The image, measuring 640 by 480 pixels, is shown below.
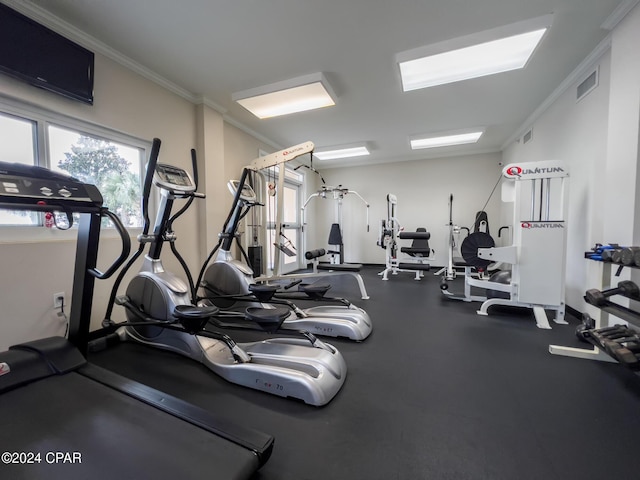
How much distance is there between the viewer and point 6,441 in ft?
3.33

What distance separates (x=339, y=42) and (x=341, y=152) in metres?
3.56

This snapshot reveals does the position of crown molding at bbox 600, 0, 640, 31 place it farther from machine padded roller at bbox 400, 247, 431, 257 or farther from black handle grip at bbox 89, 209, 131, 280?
black handle grip at bbox 89, 209, 131, 280

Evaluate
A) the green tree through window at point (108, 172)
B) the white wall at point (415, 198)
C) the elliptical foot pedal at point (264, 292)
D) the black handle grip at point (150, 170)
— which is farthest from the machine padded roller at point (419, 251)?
the green tree through window at point (108, 172)

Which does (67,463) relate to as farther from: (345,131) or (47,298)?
(345,131)

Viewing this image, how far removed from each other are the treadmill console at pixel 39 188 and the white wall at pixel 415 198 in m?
5.67

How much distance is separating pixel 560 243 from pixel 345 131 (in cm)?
359

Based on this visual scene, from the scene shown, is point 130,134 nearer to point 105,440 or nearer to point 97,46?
point 97,46

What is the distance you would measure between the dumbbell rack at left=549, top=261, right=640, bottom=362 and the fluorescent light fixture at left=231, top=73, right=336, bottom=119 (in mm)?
3289

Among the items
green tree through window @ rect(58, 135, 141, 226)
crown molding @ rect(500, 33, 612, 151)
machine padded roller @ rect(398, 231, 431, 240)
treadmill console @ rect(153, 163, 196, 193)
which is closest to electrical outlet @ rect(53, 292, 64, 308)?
green tree through window @ rect(58, 135, 141, 226)

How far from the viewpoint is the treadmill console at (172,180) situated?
211 cm

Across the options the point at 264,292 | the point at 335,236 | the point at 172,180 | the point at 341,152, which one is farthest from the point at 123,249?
the point at 341,152

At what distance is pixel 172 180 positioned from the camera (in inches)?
86.5

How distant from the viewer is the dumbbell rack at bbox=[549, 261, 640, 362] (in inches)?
67.0

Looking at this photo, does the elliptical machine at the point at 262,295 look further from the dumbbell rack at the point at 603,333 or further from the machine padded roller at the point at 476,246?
the machine padded roller at the point at 476,246
